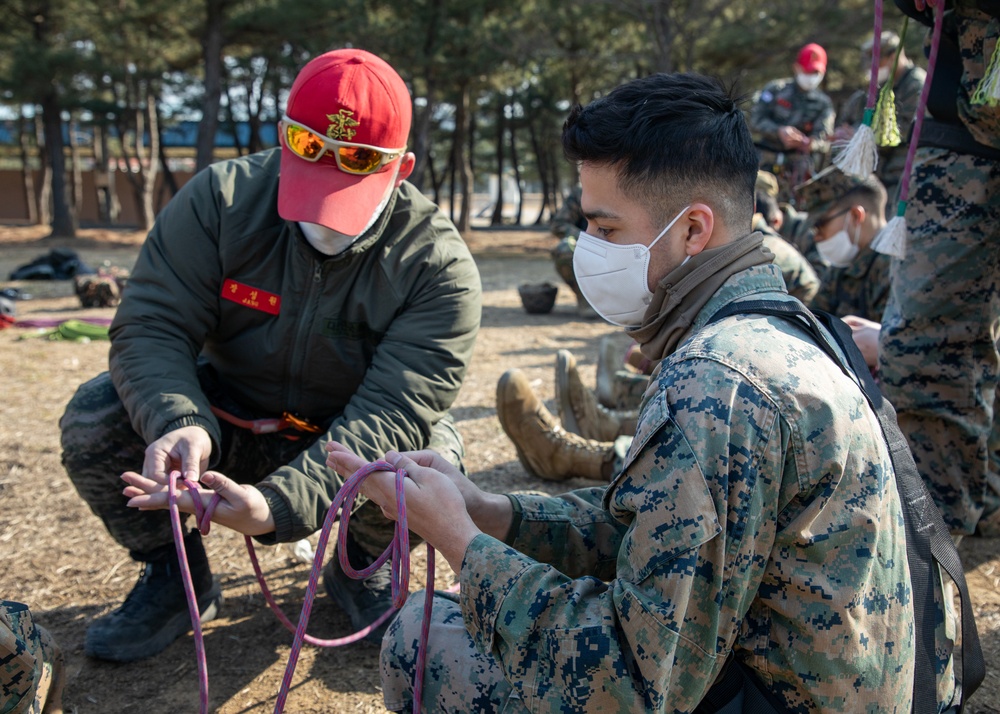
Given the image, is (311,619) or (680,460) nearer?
(680,460)

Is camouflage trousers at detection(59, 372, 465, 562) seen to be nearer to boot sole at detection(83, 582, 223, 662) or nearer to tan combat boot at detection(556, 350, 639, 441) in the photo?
boot sole at detection(83, 582, 223, 662)

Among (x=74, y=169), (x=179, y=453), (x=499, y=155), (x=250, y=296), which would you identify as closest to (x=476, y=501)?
(x=179, y=453)

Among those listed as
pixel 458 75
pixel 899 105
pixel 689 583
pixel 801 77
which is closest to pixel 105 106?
pixel 458 75

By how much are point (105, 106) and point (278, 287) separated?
84.2 ft

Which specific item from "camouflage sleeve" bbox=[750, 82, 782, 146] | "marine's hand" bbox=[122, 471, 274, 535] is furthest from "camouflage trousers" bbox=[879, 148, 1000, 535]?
"camouflage sleeve" bbox=[750, 82, 782, 146]

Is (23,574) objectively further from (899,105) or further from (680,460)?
(899,105)

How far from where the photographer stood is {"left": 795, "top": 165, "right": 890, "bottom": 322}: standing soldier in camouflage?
3.90 meters

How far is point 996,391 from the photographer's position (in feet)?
10.4

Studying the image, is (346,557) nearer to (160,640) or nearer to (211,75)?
(160,640)

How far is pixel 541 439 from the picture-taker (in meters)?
3.72

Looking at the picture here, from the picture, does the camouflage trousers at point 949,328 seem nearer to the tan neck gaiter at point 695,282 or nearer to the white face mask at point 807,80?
the tan neck gaiter at point 695,282

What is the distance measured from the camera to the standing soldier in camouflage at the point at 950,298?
281cm

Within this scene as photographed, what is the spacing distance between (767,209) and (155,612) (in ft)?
16.6

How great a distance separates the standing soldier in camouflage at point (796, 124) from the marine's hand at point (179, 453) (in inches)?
274
